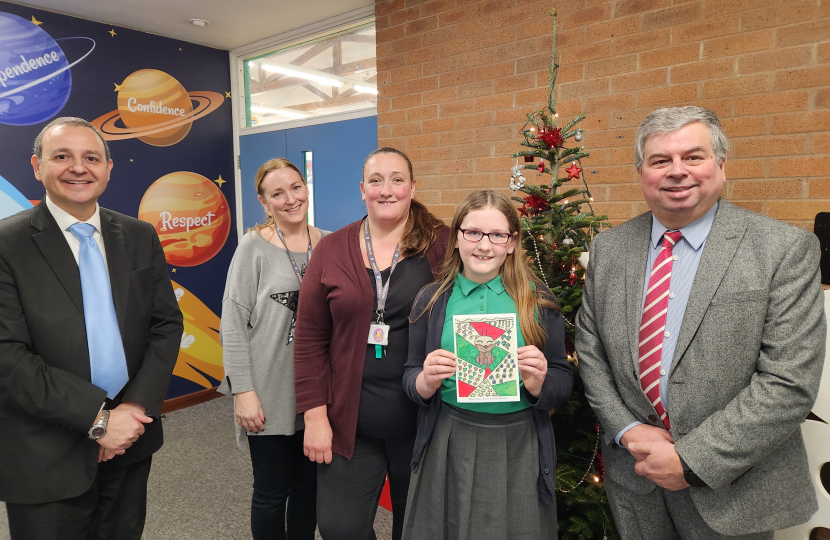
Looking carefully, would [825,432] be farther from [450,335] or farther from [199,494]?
[199,494]

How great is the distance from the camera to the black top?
166 centimetres

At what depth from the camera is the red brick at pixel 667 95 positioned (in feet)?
8.00

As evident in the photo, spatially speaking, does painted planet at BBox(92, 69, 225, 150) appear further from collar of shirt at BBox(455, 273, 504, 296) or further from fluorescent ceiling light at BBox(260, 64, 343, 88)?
collar of shirt at BBox(455, 273, 504, 296)

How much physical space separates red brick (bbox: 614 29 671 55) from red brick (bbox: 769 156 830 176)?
793 millimetres

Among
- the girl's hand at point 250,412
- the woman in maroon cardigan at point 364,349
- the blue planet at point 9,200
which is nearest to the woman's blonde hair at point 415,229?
the woman in maroon cardigan at point 364,349

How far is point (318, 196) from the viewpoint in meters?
4.18

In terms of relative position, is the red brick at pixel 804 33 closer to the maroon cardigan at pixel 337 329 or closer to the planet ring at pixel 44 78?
the maroon cardigan at pixel 337 329

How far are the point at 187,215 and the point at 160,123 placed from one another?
796mm

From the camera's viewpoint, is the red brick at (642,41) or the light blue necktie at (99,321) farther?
the red brick at (642,41)

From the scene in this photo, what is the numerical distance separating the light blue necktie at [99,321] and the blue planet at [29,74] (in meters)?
→ 2.62

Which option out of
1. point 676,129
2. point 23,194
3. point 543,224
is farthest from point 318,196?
point 676,129

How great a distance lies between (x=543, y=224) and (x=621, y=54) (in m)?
1.32

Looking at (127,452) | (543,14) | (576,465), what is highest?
(543,14)

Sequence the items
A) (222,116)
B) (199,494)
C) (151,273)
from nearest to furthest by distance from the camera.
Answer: (151,273) < (199,494) < (222,116)
